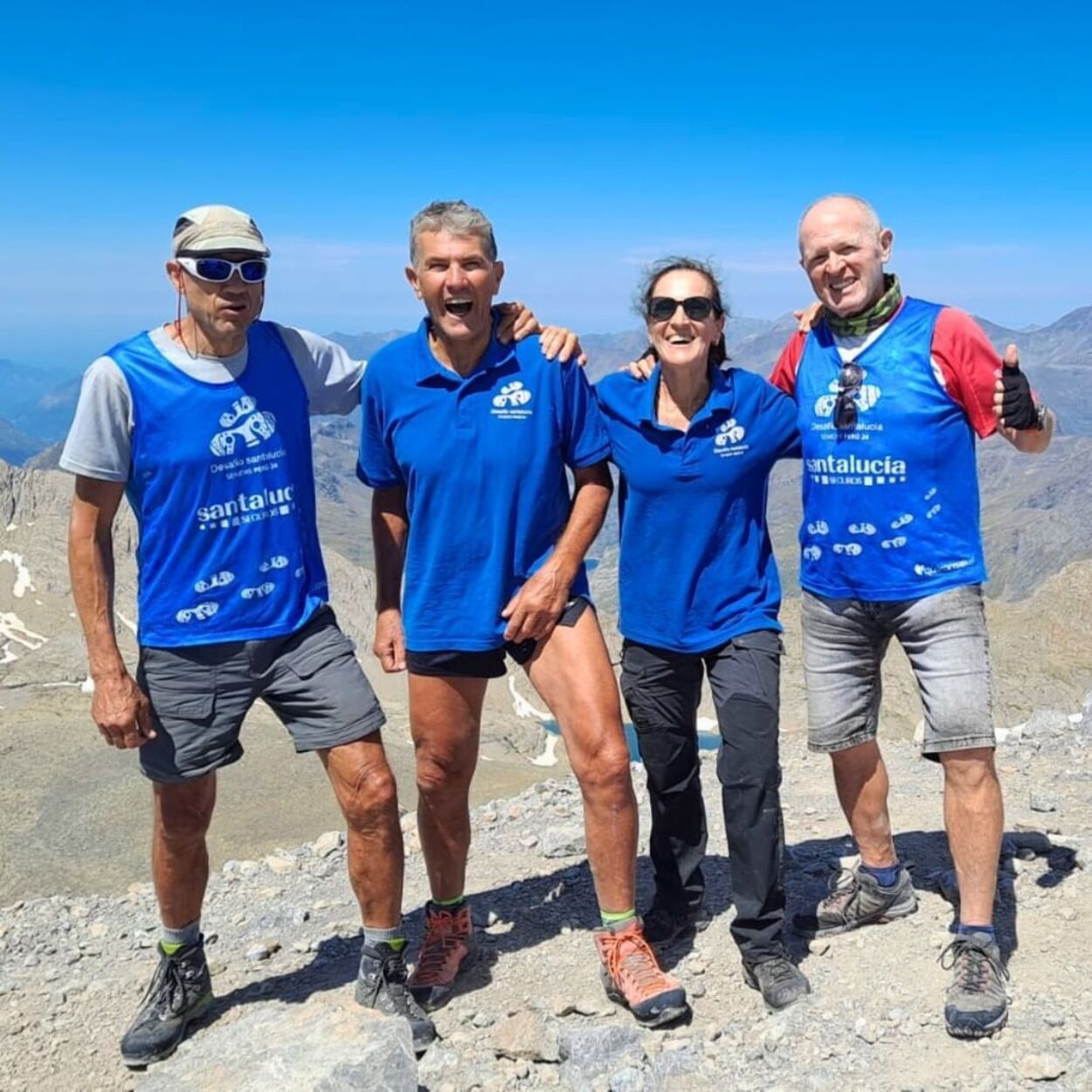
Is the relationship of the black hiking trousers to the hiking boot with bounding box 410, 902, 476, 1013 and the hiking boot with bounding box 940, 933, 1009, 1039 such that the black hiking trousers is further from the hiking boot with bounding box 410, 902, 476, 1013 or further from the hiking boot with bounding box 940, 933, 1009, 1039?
the hiking boot with bounding box 410, 902, 476, 1013

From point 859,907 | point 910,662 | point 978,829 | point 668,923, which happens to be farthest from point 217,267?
point 859,907

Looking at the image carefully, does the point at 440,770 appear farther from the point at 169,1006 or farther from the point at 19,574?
the point at 19,574

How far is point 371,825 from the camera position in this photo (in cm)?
598

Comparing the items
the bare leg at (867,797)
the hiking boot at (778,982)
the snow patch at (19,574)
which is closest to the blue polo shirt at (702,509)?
the bare leg at (867,797)

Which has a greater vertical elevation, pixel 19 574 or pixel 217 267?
pixel 217 267

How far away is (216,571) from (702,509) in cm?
268

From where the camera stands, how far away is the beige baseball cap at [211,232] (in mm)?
5664

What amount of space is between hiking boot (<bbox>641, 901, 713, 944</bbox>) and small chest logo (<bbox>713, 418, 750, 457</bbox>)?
297cm

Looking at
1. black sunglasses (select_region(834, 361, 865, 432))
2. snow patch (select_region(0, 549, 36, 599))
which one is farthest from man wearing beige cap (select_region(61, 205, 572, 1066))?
snow patch (select_region(0, 549, 36, 599))

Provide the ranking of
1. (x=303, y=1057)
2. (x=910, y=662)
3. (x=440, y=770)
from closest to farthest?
(x=303, y=1057) → (x=910, y=662) → (x=440, y=770)

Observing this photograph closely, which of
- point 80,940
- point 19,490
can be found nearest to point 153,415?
point 80,940

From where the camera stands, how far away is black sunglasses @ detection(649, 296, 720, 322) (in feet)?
19.6

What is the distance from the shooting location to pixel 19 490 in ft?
367

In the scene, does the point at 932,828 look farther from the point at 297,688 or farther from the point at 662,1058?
the point at 297,688
